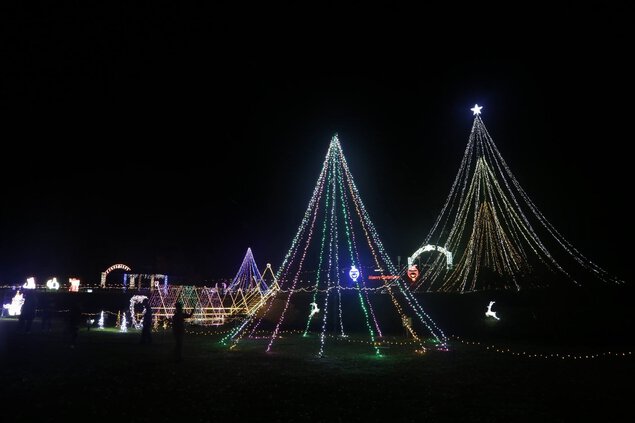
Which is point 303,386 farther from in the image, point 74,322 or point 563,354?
point 563,354

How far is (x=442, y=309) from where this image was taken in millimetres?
21469

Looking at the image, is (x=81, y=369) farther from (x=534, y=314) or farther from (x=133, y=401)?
(x=534, y=314)

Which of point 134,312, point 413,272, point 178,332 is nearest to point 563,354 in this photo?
point 178,332

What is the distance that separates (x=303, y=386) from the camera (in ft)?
28.9

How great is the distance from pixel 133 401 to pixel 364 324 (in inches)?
664

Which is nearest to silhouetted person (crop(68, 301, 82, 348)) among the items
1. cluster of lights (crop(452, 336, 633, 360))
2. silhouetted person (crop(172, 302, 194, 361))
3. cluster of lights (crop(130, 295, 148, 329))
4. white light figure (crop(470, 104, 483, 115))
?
silhouetted person (crop(172, 302, 194, 361))

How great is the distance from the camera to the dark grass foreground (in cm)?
670

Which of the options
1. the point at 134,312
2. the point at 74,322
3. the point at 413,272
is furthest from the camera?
the point at 413,272

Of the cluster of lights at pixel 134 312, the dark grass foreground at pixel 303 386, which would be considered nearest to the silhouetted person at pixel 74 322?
the dark grass foreground at pixel 303 386

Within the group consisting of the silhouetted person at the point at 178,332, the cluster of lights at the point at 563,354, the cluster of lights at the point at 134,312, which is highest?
the cluster of lights at the point at 134,312

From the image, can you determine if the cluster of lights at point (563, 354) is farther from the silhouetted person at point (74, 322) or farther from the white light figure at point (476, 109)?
the silhouetted person at point (74, 322)

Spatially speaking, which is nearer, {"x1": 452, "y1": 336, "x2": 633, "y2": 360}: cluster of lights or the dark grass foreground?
the dark grass foreground

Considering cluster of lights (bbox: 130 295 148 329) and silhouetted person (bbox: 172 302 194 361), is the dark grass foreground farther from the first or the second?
cluster of lights (bbox: 130 295 148 329)

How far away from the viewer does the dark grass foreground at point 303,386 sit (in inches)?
264
